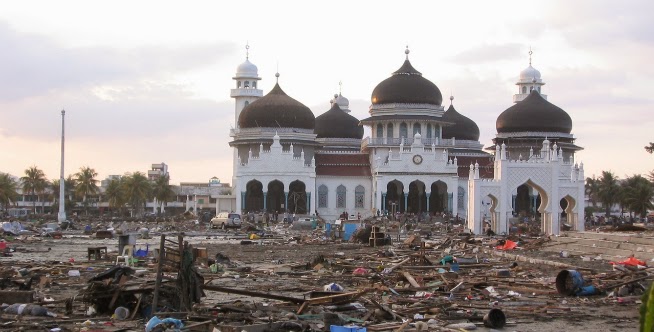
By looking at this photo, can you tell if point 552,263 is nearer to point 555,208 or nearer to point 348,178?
point 555,208

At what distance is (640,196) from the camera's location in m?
64.1

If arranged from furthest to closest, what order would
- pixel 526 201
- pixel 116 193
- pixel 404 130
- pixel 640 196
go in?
pixel 116 193, pixel 526 201, pixel 404 130, pixel 640 196

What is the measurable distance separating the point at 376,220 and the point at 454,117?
21.7 metres

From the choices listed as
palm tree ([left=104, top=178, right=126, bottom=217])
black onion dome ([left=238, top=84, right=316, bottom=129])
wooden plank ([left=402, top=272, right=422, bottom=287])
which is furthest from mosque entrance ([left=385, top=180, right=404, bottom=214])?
wooden plank ([left=402, top=272, right=422, bottom=287])

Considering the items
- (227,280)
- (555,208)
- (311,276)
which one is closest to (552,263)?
(311,276)

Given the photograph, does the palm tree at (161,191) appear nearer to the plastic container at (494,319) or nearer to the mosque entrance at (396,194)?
the mosque entrance at (396,194)

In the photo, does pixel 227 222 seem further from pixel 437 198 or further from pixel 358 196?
pixel 437 198

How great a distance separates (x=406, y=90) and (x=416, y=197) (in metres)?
7.98

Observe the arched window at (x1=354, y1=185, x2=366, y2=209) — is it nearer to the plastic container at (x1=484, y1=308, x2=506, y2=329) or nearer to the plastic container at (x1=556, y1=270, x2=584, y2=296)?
the plastic container at (x1=556, y1=270, x2=584, y2=296)

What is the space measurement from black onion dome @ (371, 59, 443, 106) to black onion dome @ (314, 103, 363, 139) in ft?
25.5

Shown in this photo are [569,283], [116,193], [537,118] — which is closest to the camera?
[569,283]

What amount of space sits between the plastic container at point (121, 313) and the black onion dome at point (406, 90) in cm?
6166

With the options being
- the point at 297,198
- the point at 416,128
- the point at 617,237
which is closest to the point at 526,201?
the point at 416,128

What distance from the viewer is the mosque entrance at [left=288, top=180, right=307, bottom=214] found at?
73062 millimetres
